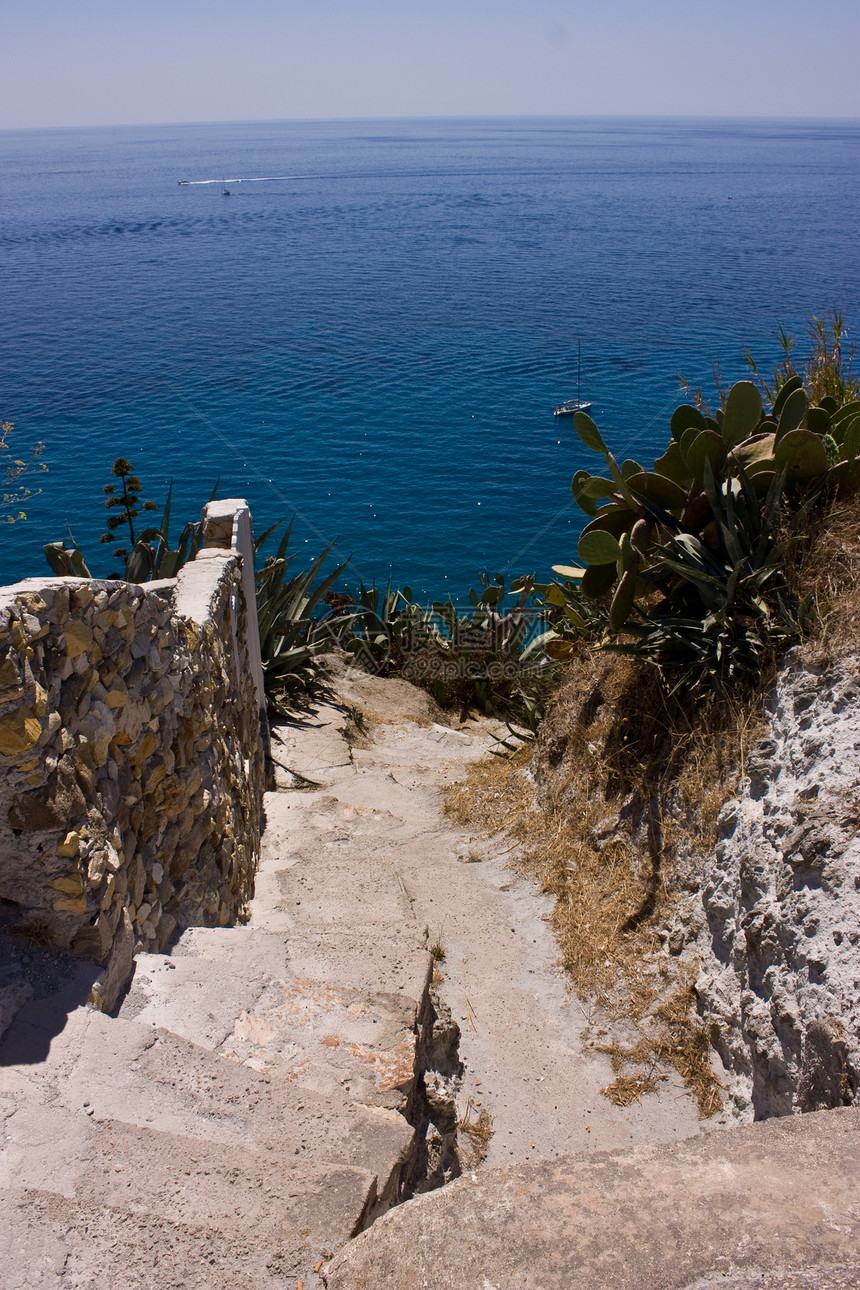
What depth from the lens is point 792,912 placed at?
3.36 metres

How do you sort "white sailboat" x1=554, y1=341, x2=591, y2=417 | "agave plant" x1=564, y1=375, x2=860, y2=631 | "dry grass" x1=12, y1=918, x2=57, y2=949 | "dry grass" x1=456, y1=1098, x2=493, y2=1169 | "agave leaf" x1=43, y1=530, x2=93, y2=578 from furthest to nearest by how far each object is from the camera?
1. "white sailboat" x1=554, y1=341, x2=591, y2=417
2. "agave leaf" x1=43, y1=530, x2=93, y2=578
3. "agave plant" x1=564, y1=375, x2=860, y2=631
4. "dry grass" x1=456, y1=1098, x2=493, y2=1169
5. "dry grass" x1=12, y1=918, x2=57, y2=949

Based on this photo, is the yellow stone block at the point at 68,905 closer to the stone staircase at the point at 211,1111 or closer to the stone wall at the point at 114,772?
the stone wall at the point at 114,772

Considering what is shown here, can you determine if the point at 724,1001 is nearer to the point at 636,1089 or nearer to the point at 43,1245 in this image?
the point at 636,1089

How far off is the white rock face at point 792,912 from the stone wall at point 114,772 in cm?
213

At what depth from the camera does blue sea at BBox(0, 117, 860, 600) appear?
21656 millimetres

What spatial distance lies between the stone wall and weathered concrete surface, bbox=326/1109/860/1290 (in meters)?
1.09

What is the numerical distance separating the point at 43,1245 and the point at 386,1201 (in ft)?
2.69

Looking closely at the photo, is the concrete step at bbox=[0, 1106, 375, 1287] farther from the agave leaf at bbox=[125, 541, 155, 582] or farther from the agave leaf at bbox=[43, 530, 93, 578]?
the agave leaf at bbox=[125, 541, 155, 582]

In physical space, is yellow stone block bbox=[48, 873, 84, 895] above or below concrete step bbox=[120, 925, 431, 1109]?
above

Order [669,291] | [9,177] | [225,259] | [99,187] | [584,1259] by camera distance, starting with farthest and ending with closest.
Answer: [9,177], [99,187], [225,259], [669,291], [584,1259]

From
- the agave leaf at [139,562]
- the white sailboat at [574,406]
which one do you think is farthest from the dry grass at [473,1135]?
the white sailboat at [574,406]

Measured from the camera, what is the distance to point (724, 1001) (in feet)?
12.2

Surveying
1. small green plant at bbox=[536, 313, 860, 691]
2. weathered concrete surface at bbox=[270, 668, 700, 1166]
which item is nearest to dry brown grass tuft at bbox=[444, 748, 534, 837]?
weathered concrete surface at bbox=[270, 668, 700, 1166]

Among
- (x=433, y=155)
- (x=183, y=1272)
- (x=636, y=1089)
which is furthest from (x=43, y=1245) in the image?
(x=433, y=155)
